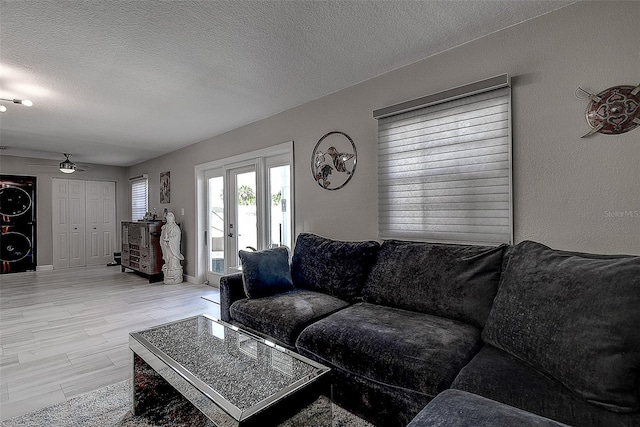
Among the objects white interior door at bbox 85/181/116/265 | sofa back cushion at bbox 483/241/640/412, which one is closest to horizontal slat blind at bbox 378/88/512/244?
sofa back cushion at bbox 483/241/640/412

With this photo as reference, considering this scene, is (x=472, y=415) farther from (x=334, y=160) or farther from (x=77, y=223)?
(x=77, y=223)

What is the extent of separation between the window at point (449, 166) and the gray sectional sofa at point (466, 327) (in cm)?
27

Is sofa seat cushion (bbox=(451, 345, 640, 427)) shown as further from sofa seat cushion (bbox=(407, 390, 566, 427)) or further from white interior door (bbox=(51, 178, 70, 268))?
white interior door (bbox=(51, 178, 70, 268))

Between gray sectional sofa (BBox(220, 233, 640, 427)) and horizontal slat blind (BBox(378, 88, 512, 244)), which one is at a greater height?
horizontal slat blind (BBox(378, 88, 512, 244))

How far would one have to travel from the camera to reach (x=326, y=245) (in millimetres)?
2793

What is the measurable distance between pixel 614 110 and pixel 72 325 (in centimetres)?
488

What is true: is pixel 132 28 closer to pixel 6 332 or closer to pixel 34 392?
pixel 34 392

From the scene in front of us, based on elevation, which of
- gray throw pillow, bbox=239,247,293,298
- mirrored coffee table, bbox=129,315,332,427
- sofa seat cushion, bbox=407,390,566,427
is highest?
gray throw pillow, bbox=239,247,293,298

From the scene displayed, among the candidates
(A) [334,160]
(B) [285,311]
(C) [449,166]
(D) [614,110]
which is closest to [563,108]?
(D) [614,110]

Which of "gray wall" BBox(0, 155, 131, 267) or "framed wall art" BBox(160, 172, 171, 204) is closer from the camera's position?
"framed wall art" BBox(160, 172, 171, 204)

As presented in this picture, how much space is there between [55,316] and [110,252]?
14.9 feet

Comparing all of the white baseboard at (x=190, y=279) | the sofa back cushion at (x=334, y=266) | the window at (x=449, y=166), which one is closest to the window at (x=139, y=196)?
the white baseboard at (x=190, y=279)

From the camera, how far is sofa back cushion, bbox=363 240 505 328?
6.02 feet

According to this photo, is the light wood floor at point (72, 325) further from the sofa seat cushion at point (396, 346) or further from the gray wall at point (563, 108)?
the gray wall at point (563, 108)
